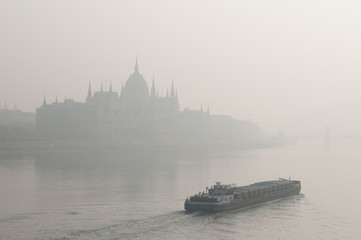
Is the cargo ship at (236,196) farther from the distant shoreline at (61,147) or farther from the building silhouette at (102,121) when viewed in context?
the building silhouette at (102,121)

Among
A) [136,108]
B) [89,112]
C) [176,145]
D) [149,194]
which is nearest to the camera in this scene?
[149,194]

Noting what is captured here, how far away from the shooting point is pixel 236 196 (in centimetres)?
4319

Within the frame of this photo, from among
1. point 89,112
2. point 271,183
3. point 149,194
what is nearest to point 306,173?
point 271,183

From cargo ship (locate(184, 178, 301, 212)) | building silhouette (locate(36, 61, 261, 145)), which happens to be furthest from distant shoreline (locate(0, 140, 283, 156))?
cargo ship (locate(184, 178, 301, 212))

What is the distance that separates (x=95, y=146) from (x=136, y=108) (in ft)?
207

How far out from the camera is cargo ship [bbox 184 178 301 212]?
40.0 meters

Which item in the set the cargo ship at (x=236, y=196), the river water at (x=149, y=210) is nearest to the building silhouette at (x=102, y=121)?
the river water at (x=149, y=210)

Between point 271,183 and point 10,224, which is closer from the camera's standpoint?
point 10,224

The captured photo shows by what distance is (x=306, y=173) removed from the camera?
255 ft

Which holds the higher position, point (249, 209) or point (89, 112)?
point (89, 112)

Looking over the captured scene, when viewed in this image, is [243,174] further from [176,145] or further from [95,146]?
[176,145]

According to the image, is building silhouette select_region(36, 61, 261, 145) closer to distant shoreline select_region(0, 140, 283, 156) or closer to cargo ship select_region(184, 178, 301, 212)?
distant shoreline select_region(0, 140, 283, 156)

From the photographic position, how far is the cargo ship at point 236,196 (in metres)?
40.0

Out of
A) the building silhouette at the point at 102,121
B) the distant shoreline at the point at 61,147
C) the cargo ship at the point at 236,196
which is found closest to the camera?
the cargo ship at the point at 236,196
